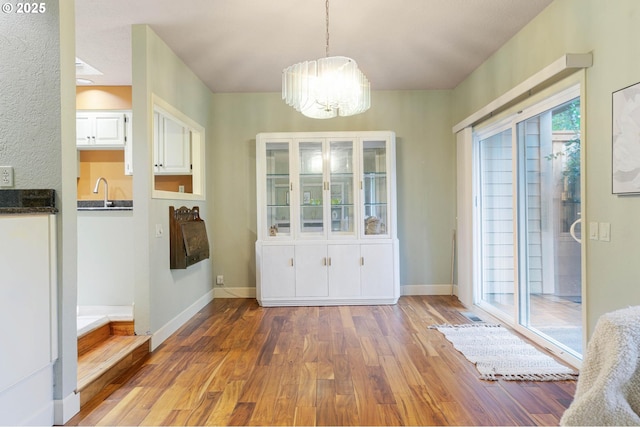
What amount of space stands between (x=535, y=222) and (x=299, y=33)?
2.65m

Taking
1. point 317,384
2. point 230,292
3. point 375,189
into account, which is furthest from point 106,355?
point 375,189

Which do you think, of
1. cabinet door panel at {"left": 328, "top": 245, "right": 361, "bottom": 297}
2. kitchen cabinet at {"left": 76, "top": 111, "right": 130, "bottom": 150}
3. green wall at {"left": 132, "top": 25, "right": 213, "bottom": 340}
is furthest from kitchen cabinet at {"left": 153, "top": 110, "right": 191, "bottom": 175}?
cabinet door panel at {"left": 328, "top": 245, "right": 361, "bottom": 297}

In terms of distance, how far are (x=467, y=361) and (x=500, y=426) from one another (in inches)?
32.5

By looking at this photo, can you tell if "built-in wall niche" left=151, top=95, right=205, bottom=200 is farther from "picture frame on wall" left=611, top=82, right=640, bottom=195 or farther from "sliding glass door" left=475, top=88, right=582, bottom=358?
"picture frame on wall" left=611, top=82, right=640, bottom=195

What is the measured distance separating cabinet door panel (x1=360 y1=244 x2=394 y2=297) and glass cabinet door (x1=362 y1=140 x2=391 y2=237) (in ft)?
0.64

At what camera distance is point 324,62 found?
254 cm

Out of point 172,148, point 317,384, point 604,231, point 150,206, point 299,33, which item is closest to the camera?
point 604,231

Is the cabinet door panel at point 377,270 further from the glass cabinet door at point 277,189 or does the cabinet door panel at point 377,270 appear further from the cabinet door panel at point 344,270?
the glass cabinet door at point 277,189

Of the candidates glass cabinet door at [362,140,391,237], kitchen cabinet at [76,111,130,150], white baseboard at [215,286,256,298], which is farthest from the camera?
white baseboard at [215,286,256,298]

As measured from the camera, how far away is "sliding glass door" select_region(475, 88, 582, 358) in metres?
2.72

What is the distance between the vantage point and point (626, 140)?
6.57 ft

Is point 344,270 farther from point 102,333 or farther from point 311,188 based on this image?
point 102,333

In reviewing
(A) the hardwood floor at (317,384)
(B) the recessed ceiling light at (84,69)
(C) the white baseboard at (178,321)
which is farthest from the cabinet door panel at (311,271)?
(B) the recessed ceiling light at (84,69)

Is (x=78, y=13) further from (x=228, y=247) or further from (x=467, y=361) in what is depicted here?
(x=467, y=361)
